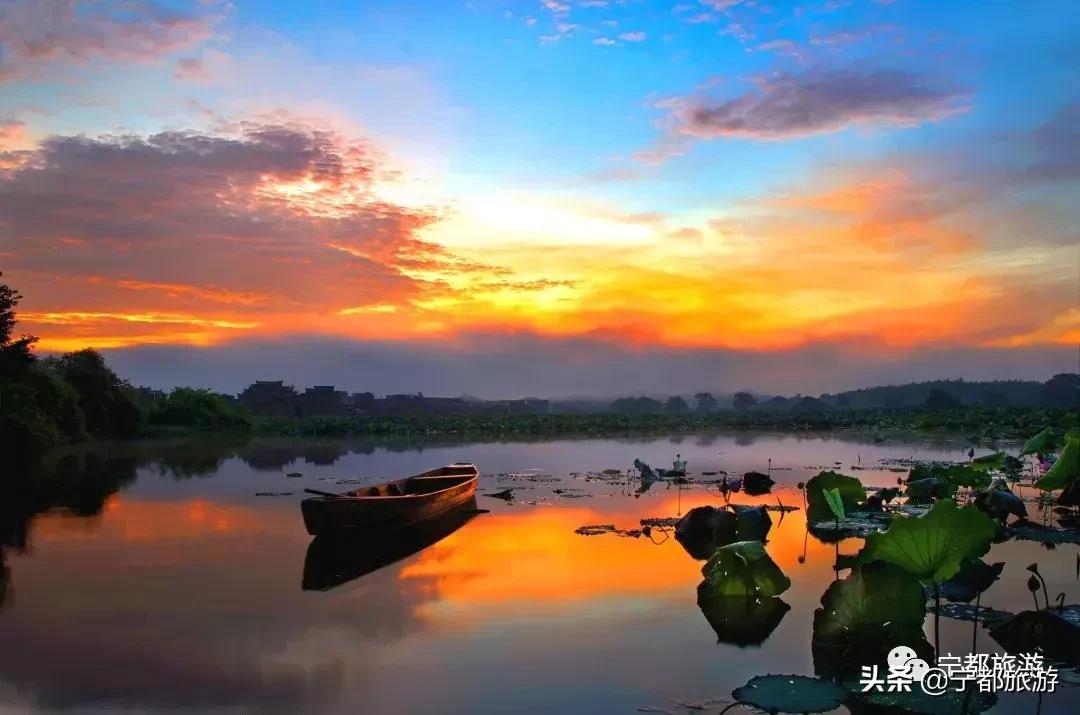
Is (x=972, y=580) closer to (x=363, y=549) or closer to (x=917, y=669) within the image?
(x=917, y=669)

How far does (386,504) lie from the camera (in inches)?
458

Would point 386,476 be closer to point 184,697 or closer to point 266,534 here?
point 266,534

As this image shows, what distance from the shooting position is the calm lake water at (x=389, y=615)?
5.68 m

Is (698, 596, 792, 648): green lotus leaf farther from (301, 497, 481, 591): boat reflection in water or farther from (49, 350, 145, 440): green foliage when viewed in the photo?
(49, 350, 145, 440): green foliage

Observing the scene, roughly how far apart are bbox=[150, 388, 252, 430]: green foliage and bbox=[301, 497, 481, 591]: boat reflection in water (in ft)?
105

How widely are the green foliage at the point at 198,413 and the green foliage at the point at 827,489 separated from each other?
37.5 m

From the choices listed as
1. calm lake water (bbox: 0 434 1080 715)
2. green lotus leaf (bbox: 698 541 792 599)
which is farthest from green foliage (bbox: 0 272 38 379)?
green lotus leaf (bbox: 698 541 792 599)

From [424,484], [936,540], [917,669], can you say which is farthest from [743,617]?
[424,484]

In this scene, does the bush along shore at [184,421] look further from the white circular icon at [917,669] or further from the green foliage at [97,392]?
the white circular icon at [917,669]

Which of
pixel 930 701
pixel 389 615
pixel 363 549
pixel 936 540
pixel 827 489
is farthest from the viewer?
pixel 363 549

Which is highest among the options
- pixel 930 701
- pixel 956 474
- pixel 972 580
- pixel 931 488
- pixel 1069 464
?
pixel 1069 464

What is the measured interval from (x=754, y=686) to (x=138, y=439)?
114ft

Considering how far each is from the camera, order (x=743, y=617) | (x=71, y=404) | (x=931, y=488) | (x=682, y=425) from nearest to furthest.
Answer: (x=743, y=617) < (x=931, y=488) < (x=71, y=404) < (x=682, y=425)

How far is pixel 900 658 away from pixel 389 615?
4.51m
